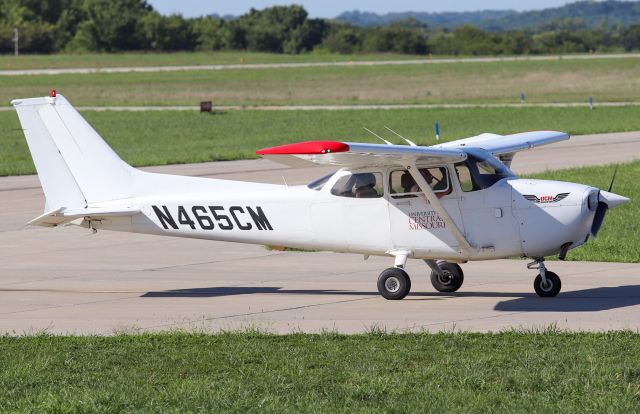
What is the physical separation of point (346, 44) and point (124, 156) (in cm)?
11990

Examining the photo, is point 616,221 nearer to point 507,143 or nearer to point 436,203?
point 507,143

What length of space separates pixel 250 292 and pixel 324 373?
513cm

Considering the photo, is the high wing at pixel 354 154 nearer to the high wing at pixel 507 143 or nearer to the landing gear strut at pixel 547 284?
the high wing at pixel 507 143

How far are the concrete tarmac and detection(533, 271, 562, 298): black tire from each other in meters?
0.11

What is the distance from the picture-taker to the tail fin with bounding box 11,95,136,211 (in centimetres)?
1548

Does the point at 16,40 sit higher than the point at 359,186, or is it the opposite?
the point at 359,186

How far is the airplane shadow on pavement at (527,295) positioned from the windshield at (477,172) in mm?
1461

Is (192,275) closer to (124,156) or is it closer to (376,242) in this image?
(376,242)

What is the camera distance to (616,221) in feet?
70.2

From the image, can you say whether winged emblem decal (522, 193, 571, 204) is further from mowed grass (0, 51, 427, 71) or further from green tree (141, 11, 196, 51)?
green tree (141, 11, 196, 51)

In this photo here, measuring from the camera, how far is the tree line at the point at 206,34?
140875 millimetres

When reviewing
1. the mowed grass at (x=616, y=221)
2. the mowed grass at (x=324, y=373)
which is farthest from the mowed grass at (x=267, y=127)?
the mowed grass at (x=324, y=373)

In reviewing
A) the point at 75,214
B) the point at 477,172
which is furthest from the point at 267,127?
the point at 477,172

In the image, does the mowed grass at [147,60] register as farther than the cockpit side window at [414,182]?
Yes
